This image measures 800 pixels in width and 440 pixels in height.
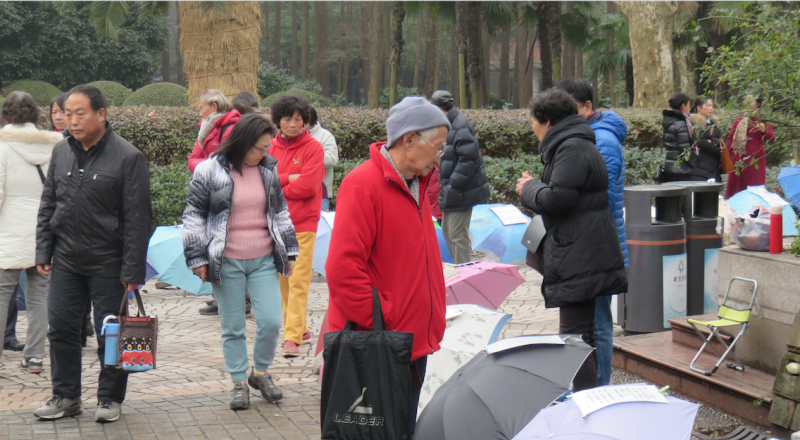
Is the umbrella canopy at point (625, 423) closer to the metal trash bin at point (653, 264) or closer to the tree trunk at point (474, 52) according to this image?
the metal trash bin at point (653, 264)

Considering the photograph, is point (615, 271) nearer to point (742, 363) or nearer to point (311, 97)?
point (742, 363)

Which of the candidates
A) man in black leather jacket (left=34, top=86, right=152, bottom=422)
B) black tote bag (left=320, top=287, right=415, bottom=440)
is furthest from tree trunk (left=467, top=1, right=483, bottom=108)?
black tote bag (left=320, top=287, right=415, bottom=440)

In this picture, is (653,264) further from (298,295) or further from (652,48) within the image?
(652,48)

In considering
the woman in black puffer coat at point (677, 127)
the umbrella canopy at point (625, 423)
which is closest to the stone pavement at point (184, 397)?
the umbrella canopy at point (625, 423)

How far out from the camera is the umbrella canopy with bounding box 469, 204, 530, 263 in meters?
8.67

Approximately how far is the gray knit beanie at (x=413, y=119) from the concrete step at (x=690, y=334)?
310 centimetres

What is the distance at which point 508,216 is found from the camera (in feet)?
29.1

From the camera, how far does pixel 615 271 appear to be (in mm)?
3900

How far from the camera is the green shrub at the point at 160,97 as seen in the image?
59.1ft

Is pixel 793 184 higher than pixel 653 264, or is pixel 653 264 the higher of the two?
pixel 793 184

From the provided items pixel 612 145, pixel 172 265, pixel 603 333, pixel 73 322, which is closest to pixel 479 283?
pixel 603 333

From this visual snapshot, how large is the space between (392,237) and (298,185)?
2855 mm

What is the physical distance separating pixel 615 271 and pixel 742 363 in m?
1.55

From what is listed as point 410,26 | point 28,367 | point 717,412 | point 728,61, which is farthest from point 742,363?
point 410,26
